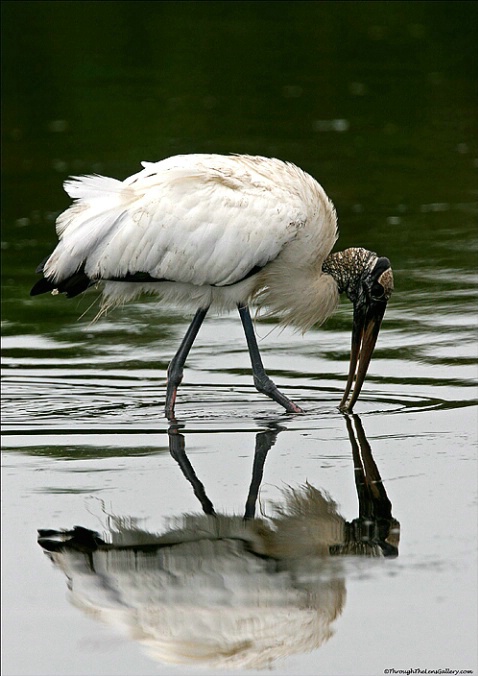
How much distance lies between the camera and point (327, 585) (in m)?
5.21

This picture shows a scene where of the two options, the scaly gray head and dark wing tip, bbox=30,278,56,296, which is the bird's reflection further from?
dark wing tip, bbox=30,278,56,296

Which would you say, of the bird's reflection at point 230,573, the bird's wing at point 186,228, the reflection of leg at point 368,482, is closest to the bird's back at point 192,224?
the bird's wing at point 186,228

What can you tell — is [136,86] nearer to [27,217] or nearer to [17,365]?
[27,217]

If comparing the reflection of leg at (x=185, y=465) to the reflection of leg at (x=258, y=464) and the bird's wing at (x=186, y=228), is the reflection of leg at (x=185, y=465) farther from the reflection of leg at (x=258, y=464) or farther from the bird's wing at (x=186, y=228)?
the bird's wing at (x=186, y=228)

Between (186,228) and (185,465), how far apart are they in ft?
5.08

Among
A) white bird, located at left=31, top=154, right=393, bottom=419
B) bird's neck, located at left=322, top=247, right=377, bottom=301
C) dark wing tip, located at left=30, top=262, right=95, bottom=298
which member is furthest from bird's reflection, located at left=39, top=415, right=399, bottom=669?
dark wing tip, located at left=30, top=262, right=95, bottom=298

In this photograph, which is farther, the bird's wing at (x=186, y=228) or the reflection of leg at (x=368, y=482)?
the bird's wing at (x=186, y=228)

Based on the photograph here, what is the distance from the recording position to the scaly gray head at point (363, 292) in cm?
787

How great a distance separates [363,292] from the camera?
8.00m

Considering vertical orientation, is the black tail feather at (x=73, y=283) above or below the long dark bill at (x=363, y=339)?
above

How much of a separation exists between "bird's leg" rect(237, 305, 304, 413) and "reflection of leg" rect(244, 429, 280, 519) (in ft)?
1.32

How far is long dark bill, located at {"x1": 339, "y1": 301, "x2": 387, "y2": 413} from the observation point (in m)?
7.74

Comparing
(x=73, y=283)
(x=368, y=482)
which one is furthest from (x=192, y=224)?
(x=368, y=482)

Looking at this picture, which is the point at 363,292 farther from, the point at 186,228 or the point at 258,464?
the point at 258,464
